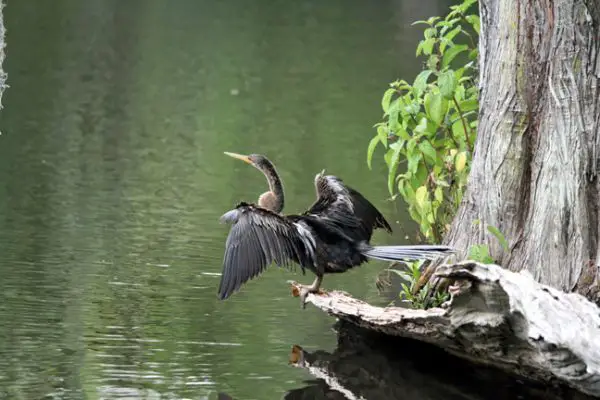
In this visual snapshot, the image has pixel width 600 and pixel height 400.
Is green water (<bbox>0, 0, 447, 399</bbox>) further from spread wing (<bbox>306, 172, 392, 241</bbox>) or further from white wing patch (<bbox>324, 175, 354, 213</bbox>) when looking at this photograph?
white wing patch (<bbox>324, 175, 354, 213</bbox>)

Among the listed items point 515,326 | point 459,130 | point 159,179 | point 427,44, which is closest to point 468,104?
point 459,130

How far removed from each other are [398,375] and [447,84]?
1774mm

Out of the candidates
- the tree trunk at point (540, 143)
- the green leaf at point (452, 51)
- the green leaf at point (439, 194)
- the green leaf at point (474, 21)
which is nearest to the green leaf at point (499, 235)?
the tree trunk at point (540, 143)

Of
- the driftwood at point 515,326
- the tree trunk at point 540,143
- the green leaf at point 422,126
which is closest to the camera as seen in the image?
the driftwood at point 515,326

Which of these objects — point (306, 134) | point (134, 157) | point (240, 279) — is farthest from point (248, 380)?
point (306, 134)

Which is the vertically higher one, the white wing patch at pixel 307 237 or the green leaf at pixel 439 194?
the green leaf at pixel 439 194

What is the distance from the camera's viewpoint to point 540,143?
6.43 m

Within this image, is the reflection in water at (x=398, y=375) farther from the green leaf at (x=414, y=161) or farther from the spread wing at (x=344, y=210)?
the green leaf at (x=414, y=161)

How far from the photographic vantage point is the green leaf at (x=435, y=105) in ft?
24.8

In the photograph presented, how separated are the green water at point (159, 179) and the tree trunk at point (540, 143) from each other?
1.40m

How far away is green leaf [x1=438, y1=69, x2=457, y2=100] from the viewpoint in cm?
741

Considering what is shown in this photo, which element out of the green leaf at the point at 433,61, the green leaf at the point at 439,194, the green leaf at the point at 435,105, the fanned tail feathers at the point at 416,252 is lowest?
the fanned tail feathers at the point at 416,252

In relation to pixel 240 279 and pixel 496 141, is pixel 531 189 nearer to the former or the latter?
pixel 496 141

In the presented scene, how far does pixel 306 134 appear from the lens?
15.7 meters
